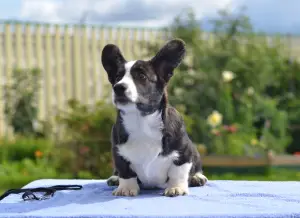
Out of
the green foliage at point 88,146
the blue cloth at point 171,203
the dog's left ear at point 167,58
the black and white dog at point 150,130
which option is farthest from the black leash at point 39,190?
the green foliage at point 88,146

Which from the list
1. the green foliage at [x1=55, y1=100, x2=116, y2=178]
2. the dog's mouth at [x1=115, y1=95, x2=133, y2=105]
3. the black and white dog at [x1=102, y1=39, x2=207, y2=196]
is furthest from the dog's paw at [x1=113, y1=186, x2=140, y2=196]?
the green foliage at [x1=55, y1=100, x2=116, y2=178]

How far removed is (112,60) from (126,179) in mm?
604

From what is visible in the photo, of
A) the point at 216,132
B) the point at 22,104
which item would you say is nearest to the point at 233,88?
the point at 216,132

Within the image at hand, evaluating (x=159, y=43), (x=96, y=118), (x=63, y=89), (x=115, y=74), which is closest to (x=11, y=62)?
(x=63, y=89)

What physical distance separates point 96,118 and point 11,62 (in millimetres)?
4197

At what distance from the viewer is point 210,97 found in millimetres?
Result: 7191

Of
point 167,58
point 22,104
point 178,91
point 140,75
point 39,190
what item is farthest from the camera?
point 22,104

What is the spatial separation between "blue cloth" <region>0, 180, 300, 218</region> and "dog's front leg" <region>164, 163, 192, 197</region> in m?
0.05

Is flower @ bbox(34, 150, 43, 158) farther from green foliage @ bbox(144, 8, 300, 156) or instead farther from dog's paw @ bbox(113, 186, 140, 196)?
dog's paw @ bbox(113, 186, 140, 196)

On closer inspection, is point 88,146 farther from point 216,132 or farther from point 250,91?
point 250,91

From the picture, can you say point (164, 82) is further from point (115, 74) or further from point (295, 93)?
point (295, 93)

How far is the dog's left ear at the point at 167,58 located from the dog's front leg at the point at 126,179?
18.4 inches

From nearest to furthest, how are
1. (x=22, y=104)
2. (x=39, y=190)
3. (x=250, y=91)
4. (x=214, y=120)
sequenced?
(x=39, y=190), (x=214, y=120), (x=250, y=91), (x=22, y=104)

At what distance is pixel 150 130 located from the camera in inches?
98.9
